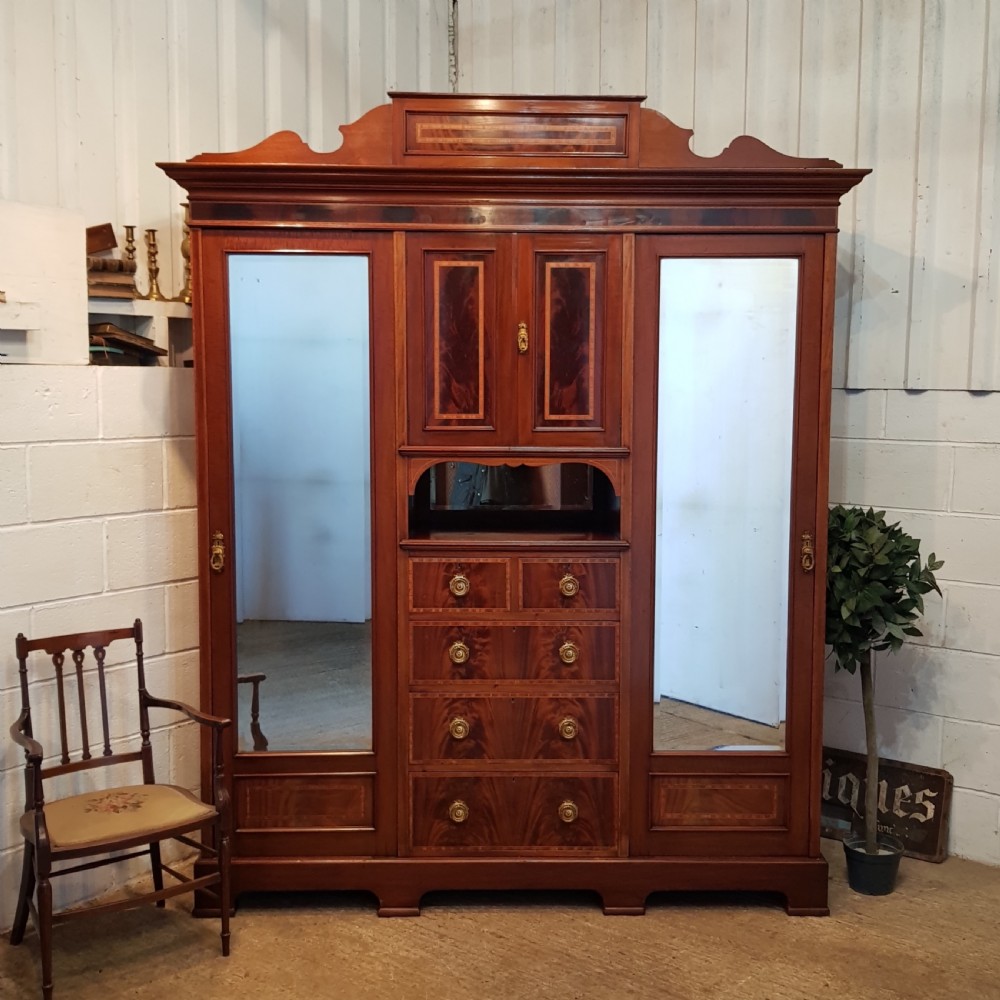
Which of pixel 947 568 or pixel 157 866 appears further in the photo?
pixel 947 568

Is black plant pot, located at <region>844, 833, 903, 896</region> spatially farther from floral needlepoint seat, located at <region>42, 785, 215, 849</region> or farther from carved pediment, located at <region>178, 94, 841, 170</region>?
carved pediment, located at <region>178, 94, 841, 170</region>

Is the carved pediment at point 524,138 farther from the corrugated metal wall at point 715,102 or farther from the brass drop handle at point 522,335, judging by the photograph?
the corrugated metal wall at point 715,102

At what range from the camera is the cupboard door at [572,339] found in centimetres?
293

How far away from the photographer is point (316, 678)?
3043 millimetres

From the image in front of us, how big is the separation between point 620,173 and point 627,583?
1.12 metres

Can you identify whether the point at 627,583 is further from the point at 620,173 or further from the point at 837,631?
the point at 620,173

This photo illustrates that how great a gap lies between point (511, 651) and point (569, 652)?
16 centimetres

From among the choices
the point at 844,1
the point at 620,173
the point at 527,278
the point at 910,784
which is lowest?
the point at 910,784

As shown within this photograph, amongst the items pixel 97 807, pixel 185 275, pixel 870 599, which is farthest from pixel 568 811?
pixel 185 275

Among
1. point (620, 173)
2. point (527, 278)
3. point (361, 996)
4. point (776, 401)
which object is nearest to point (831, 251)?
point (776, 401)

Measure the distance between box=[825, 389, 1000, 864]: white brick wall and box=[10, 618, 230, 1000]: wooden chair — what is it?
6.98 ft

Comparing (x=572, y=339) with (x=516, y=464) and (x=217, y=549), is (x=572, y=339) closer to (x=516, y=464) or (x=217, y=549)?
(x=516, y=464)

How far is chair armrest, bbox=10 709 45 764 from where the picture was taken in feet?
8.32

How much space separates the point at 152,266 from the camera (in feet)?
10.8
